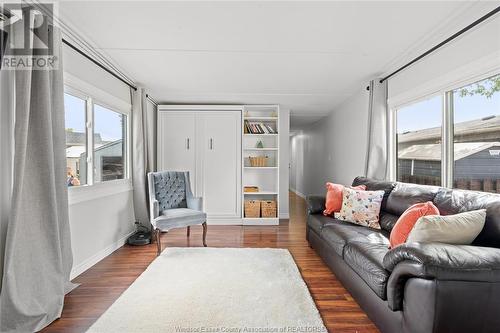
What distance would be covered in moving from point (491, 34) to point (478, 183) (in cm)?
122

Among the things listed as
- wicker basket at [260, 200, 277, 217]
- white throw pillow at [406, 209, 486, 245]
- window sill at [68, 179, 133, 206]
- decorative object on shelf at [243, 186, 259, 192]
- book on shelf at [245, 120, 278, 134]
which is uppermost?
book on shelf at [245, 120, 278, 134]

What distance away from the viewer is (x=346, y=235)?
2.35m

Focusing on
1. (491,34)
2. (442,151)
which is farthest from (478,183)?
(491,34)

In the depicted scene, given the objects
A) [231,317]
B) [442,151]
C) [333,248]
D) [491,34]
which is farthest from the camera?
[442,151]

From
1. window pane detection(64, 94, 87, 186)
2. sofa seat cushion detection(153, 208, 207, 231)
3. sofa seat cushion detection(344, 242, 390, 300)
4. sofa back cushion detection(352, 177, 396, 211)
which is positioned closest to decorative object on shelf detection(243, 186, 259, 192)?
sofa seat cushion detection(153, 208, 207, 231)

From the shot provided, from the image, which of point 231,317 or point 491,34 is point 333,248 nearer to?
point 231,317

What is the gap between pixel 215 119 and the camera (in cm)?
480

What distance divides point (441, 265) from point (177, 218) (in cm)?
273

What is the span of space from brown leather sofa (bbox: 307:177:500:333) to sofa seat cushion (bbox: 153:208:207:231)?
195 centimetres

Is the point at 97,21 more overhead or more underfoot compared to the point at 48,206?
more overhead

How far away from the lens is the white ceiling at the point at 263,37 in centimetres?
199

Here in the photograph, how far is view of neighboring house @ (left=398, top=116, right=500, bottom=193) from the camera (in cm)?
214

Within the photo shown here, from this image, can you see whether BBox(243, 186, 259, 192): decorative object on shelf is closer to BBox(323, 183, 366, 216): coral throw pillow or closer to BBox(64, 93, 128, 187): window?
BBox(323, 183, 366, 216): coral throw pillow

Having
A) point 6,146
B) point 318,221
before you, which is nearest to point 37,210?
point 6,146
